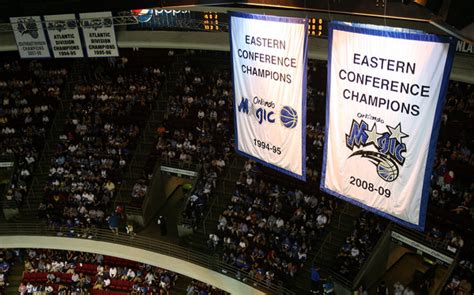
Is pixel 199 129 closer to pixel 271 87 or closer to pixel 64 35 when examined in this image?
pixel 64 35

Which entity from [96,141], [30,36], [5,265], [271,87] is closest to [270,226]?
[271,87]

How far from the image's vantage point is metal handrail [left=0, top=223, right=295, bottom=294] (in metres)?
17.8

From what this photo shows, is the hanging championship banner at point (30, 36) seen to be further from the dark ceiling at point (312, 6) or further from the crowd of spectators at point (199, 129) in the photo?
the crowd of spectators at point (199, 129)

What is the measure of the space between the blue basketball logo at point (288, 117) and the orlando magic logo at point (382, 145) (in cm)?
127

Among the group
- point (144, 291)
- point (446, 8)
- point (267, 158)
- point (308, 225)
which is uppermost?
point (446, 8)

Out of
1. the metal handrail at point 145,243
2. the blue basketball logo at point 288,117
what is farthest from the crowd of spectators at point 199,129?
the blue basketball logo at point 288,117

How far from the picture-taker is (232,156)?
21.7 metres

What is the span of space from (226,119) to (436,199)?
9.61 meters

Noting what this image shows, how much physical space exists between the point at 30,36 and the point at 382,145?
14055mm

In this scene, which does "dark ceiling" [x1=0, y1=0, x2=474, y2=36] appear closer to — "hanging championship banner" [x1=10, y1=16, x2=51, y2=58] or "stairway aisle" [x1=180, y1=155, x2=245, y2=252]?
"hanging championship banner" [x1=10, y1=16, x2=51, y2=58]

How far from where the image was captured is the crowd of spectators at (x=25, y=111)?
23.3m

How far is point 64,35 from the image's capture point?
1797cm

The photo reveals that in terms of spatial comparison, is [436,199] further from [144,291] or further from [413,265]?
[144,291]

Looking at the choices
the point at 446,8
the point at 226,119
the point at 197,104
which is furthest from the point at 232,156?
the point at 446,8
